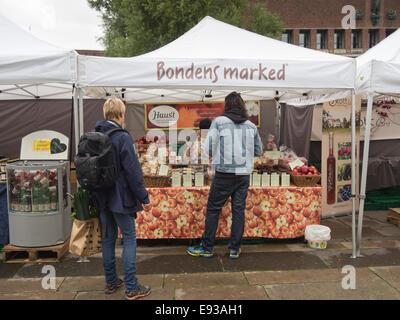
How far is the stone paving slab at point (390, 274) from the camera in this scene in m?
3.30

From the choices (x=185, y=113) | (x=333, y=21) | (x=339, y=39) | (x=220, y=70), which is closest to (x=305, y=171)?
(x=220, y=70)

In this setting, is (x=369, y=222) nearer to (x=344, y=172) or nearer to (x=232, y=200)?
(x=344, y=172)

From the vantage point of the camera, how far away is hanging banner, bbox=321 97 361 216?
5.65 m

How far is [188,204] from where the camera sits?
4.29 metres

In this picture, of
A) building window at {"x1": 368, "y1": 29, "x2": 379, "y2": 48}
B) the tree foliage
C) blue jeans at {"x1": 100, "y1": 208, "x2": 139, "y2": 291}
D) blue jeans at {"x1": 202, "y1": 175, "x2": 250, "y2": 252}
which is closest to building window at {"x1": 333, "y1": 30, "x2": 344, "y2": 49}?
building window at {"x1": 368, "y1": 29, "x2": 379, "y2": 48}

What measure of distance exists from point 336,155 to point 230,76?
2951mm

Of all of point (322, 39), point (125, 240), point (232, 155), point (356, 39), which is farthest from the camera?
point (356, 39)

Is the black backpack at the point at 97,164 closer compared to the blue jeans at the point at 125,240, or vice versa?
the black backpack at the point at 97,164

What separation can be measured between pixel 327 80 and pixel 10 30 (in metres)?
3.73

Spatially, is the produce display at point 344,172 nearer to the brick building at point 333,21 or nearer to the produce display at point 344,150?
the produce display at point 344,150

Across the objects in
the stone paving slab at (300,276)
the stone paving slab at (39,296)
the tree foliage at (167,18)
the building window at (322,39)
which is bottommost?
the stone paving slab at (39,296)

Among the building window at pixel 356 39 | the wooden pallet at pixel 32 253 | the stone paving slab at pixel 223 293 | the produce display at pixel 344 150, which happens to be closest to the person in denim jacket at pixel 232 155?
the stone paving slab at pixel 223 293

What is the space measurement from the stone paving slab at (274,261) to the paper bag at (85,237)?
1469 millimetres

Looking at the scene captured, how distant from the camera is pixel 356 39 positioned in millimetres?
23875
